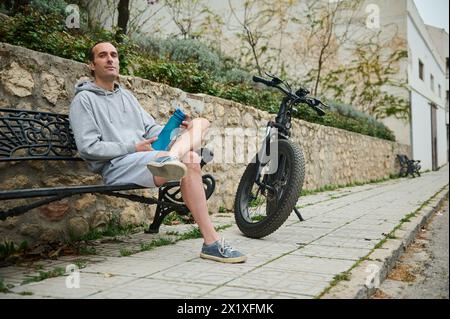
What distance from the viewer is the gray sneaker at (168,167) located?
2.26 meters

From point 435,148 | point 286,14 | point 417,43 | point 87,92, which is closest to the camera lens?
point 87,92

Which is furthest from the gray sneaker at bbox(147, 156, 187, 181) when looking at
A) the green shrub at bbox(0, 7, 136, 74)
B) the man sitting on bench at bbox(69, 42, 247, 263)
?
the green shrub at bbox(0, 7, 136, 74)

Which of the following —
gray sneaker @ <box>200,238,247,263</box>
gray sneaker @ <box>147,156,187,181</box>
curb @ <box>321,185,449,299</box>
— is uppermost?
gray sneaker @ <box>147,156,187,181</box>

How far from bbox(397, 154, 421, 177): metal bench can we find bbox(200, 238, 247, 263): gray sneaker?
13.6 m

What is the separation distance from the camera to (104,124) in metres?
2.77

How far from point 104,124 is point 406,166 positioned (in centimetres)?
1420

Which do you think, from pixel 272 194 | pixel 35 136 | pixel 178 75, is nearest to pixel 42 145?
pixel 35 136

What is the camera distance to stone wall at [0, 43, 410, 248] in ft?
8.73

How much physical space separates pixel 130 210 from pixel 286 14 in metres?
10.7

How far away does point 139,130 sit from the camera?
9.75 ft

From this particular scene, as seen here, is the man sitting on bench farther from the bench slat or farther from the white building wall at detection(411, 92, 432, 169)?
the white building wall at detection(411, 92, 432, 169)

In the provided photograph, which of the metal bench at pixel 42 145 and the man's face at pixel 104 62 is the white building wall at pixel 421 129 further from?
the metal bench at pixel 42 145
